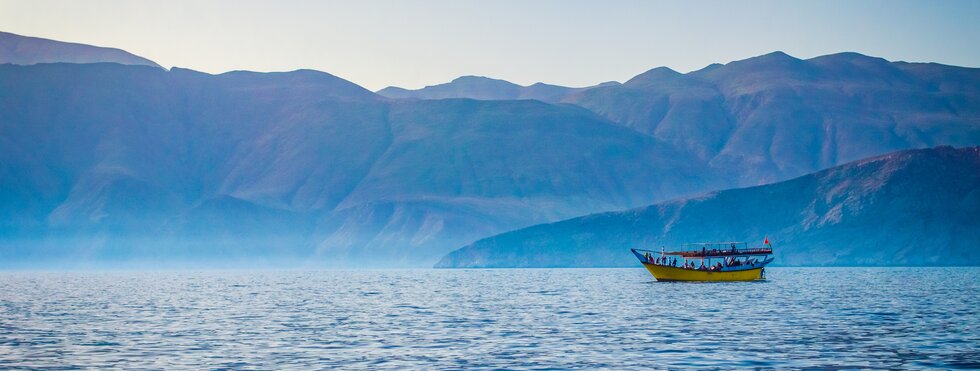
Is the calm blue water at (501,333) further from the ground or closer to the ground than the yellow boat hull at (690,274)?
closer to the ground

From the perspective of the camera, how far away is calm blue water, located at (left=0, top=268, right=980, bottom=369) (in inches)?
1944

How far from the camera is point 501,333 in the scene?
62.2 m

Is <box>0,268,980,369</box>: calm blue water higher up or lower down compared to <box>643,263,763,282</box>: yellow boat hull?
lower down

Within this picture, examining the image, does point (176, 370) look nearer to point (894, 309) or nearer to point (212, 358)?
point (212, 358)

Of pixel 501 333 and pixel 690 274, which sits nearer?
pixel 501 333

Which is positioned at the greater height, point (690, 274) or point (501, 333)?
point (690, 274)

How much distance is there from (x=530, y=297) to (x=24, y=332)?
4837cm

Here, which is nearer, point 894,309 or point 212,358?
point 212,358

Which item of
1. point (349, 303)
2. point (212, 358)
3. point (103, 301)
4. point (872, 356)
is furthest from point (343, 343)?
point (103, 301)

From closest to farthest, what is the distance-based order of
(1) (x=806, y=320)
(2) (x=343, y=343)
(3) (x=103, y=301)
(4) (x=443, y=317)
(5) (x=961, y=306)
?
(2) (x=343, y=343), (1) (x=806, y=320), (4) (x=443, y=317), (5) (x=961, y=306), (3) (x=103, y=301)

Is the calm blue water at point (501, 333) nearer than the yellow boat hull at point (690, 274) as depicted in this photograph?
Yes

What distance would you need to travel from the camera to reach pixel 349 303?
94438 millimetres

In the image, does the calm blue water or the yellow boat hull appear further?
the yellow boat hull

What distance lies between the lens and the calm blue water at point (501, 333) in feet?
162
